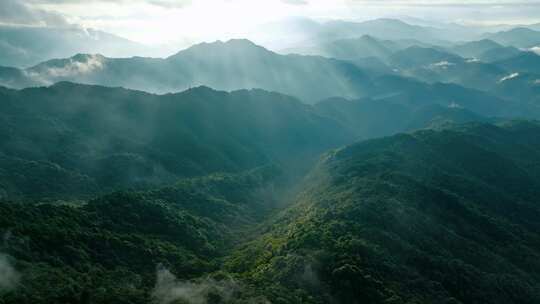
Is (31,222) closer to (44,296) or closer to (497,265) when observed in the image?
(44,296)

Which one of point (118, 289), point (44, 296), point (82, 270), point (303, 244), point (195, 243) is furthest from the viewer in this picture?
point (195, 243)

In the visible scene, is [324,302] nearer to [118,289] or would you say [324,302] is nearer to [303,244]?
[303,244]

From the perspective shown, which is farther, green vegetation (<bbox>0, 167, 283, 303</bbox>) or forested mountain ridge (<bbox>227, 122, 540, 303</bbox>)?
forested mountain ridge (<bbox>227, 122, 540, 303</bbox>)

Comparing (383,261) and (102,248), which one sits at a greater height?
(102,248)

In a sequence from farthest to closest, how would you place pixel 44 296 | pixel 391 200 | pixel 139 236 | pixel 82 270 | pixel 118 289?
pixel 391 200
pixel 139 236
pixel 82 270
pixel 118 289
pixel 44 296

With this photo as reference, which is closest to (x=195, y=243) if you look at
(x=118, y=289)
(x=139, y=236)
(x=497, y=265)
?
(x=139, y=236)

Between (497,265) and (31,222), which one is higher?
(31,222)

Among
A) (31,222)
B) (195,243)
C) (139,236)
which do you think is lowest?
(195,243)

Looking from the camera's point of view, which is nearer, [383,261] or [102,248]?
[383,261]

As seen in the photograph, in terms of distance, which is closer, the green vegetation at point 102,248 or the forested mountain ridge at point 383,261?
the green vegetation at point 102,248

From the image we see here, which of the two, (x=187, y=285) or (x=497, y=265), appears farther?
(x=497, y=265)
